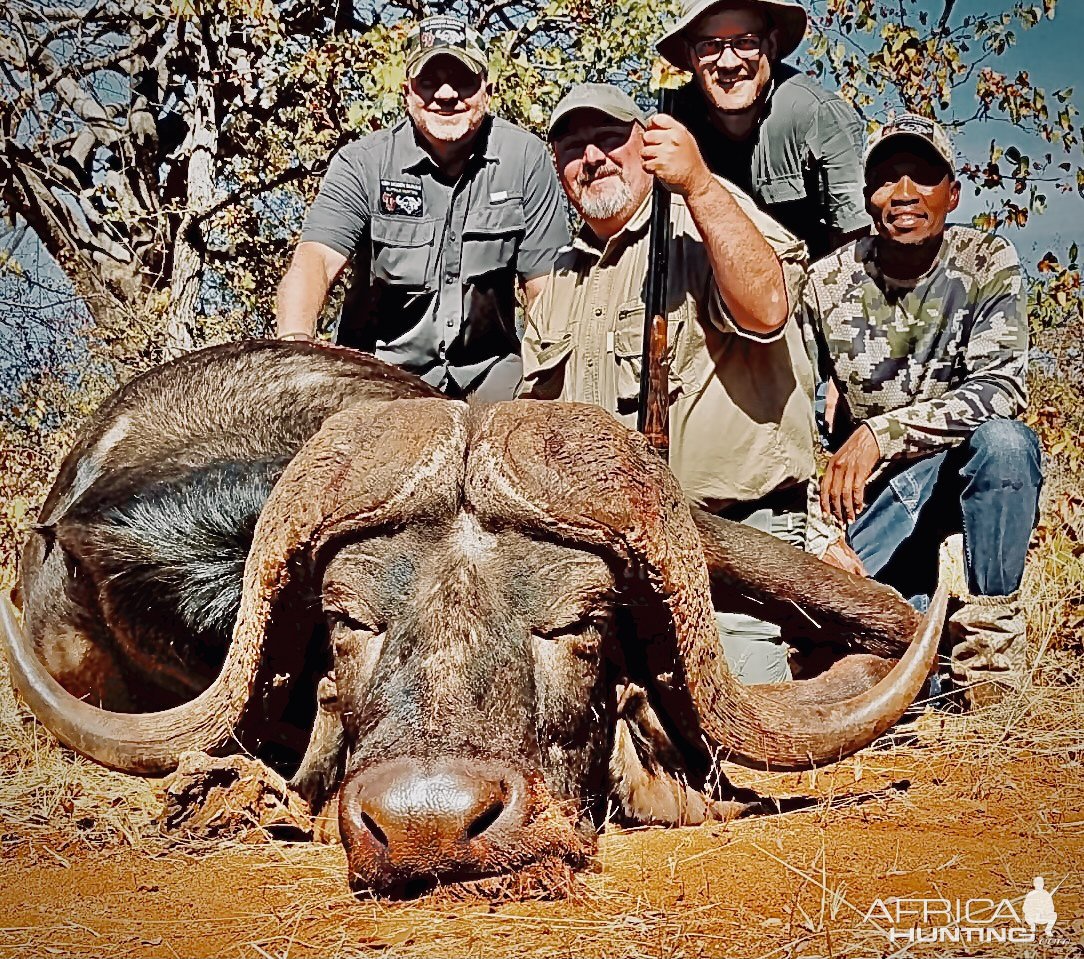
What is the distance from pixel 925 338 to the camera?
15.0 ft

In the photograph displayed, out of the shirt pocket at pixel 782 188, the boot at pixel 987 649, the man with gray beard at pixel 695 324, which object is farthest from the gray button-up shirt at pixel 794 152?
the boot at pixel 987 649

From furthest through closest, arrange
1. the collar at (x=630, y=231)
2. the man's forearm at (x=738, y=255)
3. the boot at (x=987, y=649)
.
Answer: the collar at (x=630, y=231)
the boot at (x=987, y=649)
the man's forearm at (x=738, y=255)

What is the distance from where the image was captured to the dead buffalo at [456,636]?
2.41 meters

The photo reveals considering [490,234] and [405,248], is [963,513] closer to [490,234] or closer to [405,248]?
[490,234]

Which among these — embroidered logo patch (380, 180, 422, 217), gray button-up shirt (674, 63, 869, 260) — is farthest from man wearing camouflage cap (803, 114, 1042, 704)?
embroidered logo patch (380, 180, 422, 217)

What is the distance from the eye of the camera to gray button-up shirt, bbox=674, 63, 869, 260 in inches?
201

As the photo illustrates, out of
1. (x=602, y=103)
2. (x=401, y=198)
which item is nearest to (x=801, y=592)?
(x=602, y=103)

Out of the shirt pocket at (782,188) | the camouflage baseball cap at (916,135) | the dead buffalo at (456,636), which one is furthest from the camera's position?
the shirt pocket at (782,188)

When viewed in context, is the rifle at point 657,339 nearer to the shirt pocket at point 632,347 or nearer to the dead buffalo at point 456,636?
the shirt pocket at point 632,347

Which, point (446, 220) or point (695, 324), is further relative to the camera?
point (446, 220)

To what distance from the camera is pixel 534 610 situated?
2.68m

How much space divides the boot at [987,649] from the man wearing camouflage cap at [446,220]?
2554 mm

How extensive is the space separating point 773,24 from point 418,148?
1881 mm

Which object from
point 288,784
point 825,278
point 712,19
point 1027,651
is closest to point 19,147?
point 712,19
